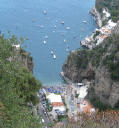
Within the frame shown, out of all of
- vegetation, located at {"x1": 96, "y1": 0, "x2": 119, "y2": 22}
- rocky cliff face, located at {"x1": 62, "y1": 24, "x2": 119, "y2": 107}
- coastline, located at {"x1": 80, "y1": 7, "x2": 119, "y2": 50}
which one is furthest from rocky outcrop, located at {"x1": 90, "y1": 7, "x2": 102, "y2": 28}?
rocky cliff face, located at {"x1": 62, "y1": 24, "x2": 119, "y2": 107}

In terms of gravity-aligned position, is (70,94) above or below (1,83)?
below

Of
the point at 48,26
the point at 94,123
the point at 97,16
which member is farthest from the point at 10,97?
the point at 97,16

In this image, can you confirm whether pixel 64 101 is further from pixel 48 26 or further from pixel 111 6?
pixel 111 6

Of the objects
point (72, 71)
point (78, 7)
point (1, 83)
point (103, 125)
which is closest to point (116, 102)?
point (72, 71)

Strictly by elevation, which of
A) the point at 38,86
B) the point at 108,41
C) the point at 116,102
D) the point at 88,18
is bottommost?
the point at 116,102

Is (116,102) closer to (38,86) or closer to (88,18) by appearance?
(38,86)

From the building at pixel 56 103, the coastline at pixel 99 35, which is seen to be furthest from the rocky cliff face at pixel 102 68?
the coastline at pixel 99 35

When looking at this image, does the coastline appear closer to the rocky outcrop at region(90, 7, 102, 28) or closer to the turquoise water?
the rocky outcrop at region(90, 7, 102, 28)

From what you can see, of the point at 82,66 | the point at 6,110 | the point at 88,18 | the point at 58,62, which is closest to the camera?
the point at 6,110
